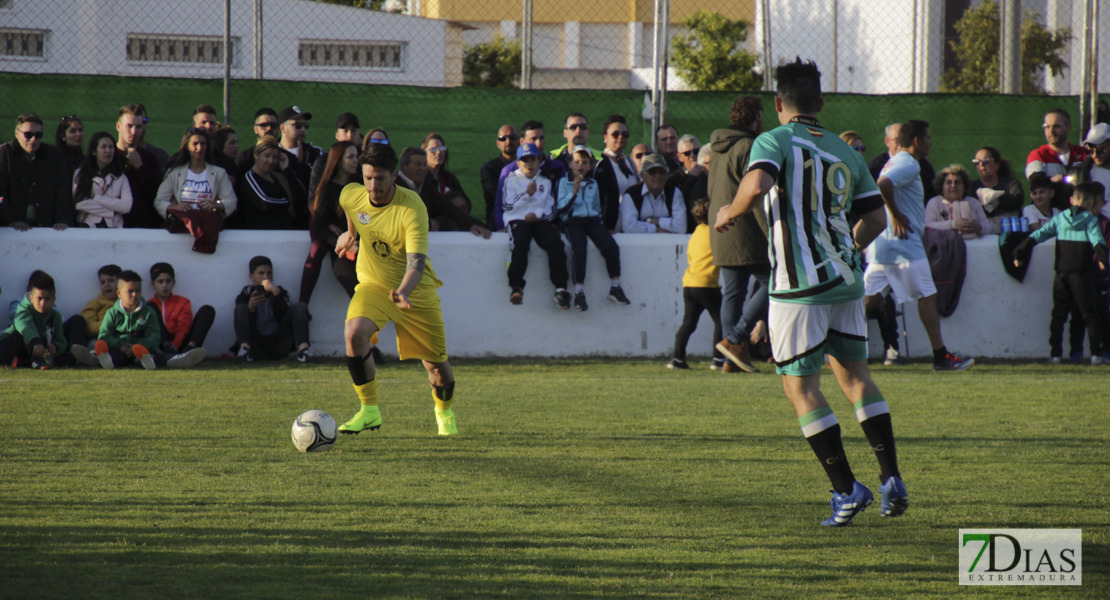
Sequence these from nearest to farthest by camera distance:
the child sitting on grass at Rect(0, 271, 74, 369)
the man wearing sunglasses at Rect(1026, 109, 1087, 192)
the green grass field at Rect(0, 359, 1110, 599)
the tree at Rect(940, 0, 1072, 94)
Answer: the green grass field at Rect(0, 359, 1110, 599)
the child sitting on grass at Rect(0, 271, 74, 369)
the man wearing sunglasses at Rect(1026, 109, 1087, 192)
the tree at Rect(940, 0, 1072, 94)

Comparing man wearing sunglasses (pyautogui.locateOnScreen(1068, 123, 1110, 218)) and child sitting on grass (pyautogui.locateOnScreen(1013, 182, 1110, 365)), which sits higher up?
man wearing sunglasses (pyautogui.locateOnScreen(1068, 123, 1110, 218))

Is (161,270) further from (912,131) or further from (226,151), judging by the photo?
(912,131)

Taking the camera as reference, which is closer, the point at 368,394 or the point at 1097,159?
the point at 368,394

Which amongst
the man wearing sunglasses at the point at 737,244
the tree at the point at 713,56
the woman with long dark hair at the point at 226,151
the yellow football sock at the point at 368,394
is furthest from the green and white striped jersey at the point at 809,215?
the tree at the point at 713,56

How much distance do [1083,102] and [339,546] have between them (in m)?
11.4

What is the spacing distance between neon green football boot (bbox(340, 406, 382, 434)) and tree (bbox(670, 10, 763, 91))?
91.5ft

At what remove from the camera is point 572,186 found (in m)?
11.4

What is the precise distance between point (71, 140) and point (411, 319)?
5.64m

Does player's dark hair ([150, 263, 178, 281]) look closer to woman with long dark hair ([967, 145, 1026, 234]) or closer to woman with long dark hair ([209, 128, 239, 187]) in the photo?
woman with long dark hair ([209, 128, 239, 187])

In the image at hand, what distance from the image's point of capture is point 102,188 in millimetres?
11055

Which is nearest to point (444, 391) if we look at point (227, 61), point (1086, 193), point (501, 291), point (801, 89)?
point (801, 89)

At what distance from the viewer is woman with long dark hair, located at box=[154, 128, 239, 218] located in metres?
10.9

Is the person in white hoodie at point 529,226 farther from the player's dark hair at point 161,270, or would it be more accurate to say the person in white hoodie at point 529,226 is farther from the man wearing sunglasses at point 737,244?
the player's dark hair at point 161,270

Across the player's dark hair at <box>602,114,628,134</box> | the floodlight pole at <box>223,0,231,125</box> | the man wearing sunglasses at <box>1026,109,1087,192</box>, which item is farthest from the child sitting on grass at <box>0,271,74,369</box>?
the man wearing sunglasses at <box>1026,109,1087,192</box>
